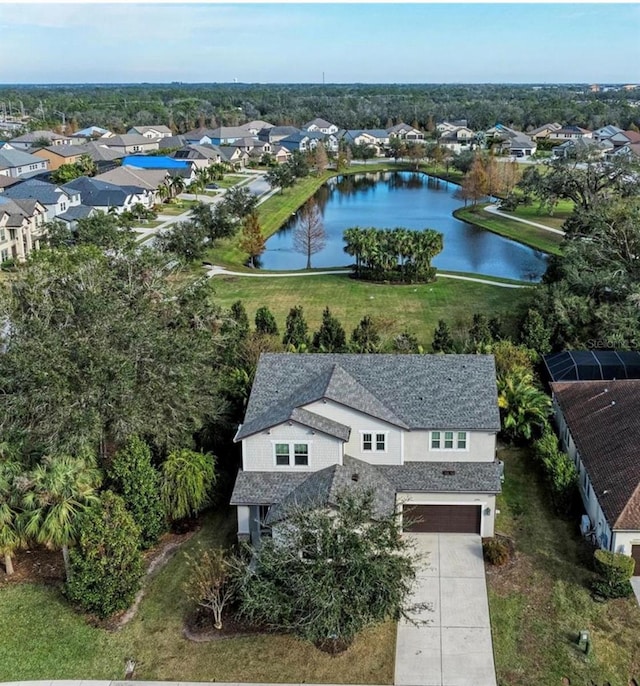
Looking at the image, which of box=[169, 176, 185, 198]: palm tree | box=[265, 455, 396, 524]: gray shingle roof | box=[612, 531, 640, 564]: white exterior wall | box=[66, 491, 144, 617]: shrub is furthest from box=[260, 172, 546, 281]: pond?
box=[66, 491, 144, 617]: shrub

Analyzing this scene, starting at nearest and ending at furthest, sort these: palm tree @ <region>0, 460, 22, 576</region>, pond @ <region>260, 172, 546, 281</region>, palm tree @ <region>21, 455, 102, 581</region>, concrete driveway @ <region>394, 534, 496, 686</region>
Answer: concrete driveway @ <region>394, 534, 496, 686</region>, palm tree @ <region>21, 455, 102, 581</region>, palm tree @ <region>0, 460, 22, 576</region>, pond @ <region>260, 172, 546, 281</region>

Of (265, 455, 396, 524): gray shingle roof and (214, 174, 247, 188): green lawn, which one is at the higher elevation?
(265, 455, 396, 524): gray shingle roof

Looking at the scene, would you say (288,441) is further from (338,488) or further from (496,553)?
(496,553)

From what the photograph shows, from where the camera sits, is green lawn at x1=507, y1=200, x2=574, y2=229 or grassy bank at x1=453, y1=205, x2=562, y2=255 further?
green lawn at x1=507, y1=200, x2=574, y2=229

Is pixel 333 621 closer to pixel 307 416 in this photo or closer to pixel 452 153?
pixel 307 416

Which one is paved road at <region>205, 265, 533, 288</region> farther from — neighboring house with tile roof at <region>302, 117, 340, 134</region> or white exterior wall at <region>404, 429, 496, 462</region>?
neighboring house with tile roof at <region>302, 117, 340, 134</region>

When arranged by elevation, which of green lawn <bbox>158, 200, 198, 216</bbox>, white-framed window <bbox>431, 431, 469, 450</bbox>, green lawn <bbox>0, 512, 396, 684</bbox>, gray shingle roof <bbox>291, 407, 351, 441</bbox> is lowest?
green lawn <bbox>158, 200, 198, 216</bbox>

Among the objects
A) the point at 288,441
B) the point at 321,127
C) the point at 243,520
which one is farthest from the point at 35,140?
the point at 243,520

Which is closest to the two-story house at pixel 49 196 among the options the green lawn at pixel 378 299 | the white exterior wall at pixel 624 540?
the green lawn at pixel 378 299
